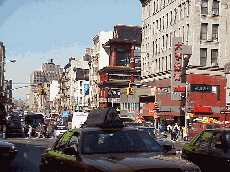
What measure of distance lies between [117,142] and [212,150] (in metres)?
3.82

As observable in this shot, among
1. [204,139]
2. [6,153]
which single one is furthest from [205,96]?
[204,139]

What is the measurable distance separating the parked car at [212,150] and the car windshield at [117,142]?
301 cm

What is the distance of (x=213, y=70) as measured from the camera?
56.4m

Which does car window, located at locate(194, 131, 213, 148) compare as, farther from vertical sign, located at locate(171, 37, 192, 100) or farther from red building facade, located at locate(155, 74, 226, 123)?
vertical sign, located at locate(171, 37, 192, 100)

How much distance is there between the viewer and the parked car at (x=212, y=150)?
1041 cm

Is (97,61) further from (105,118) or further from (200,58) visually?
(105,118)

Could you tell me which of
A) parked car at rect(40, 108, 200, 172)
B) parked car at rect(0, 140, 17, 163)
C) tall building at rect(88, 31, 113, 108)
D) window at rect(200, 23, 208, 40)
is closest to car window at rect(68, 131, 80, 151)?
parked car at rect(40, 108, 200, 172)

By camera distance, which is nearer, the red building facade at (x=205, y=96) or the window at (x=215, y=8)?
the red building facade at (x=205, y=96)

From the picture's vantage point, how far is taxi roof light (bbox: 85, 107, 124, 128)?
8.61 meters

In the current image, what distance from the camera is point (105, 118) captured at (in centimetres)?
932

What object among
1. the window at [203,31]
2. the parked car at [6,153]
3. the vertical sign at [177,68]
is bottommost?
the parked car at [6,153]

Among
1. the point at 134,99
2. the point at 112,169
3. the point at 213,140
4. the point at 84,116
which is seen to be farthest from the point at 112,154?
the point at 134,99

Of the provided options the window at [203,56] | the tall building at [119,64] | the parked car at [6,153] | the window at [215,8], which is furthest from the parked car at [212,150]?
the tall building at [119,64]

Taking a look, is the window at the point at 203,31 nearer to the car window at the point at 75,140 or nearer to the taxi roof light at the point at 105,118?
the taxi roof light at the point at 105,118
